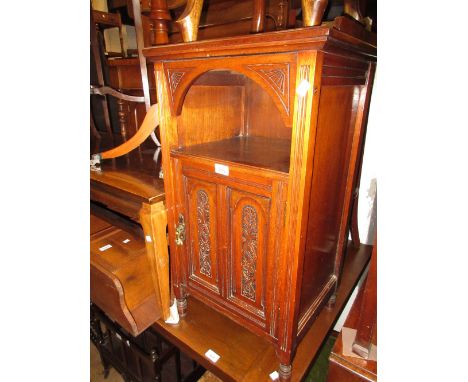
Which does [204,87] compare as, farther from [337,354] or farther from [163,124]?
[337,354]

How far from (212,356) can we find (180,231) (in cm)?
57

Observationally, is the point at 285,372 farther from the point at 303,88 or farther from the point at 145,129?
the point at 145,129

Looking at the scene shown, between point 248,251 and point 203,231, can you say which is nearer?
point 248,251

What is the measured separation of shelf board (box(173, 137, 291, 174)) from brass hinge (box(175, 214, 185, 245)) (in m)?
0.30

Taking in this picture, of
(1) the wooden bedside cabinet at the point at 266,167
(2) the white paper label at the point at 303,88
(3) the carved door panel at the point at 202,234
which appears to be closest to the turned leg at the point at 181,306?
(1) the wooden bedside cabinet at the point at 266,167

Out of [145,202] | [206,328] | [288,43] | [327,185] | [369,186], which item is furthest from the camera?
Result: [369,186]

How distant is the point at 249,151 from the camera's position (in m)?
1.15

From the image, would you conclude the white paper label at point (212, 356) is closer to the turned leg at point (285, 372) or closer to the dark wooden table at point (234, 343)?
the dark wooden table at point (234, 343)

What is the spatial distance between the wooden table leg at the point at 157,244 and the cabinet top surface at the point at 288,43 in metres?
0.63

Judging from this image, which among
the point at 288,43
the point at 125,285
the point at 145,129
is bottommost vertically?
the point at 125,285

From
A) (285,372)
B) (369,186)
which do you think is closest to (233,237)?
(285,372)

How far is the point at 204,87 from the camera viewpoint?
121 cm

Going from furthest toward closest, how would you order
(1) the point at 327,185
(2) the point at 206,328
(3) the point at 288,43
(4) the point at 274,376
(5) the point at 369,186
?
(5) the point at 369,186, (2) the point at 206,328, (4) the point at 274,376, (1) the point at 327,185, (3) the point at 288,43

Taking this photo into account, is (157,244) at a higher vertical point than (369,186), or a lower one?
lower
